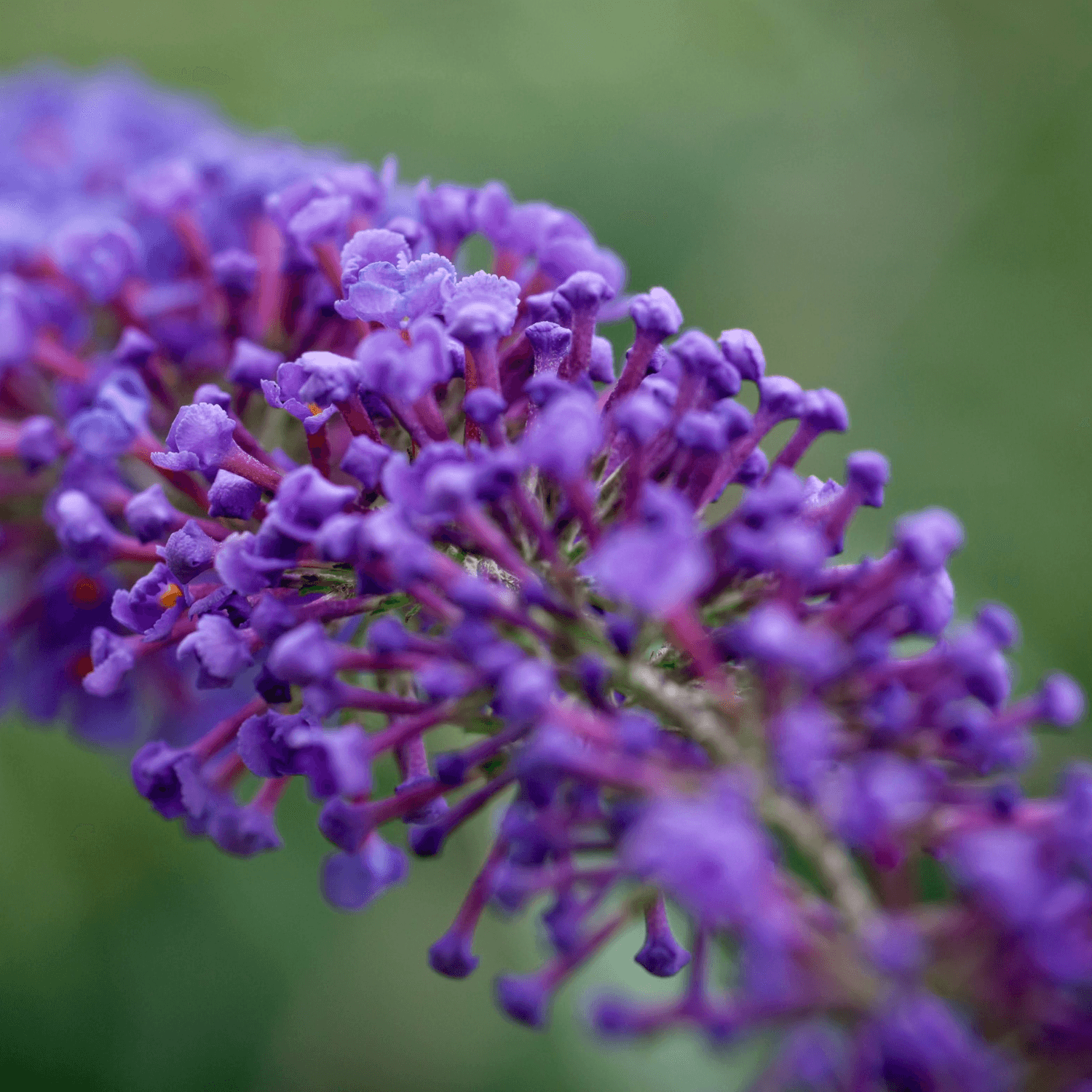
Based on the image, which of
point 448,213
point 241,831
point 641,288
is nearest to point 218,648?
point 241,831

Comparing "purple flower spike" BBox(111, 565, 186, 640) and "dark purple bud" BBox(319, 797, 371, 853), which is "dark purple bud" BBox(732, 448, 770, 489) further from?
"purple flower spike" BBox(111, 565, 186, 640)

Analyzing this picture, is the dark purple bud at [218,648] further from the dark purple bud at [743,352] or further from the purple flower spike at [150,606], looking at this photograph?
the dark purple bud at [743,352]

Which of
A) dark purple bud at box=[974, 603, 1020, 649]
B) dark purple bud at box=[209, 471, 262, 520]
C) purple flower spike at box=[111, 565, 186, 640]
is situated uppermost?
dark purple bud at box=[974, 603, 1020, 649]

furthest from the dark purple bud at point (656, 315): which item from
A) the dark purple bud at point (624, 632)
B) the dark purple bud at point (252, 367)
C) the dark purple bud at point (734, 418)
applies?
the dark purple bud at point (252, 367)

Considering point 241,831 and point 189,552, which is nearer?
point 189,552

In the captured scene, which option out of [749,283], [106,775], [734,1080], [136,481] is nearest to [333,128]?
[749,283]

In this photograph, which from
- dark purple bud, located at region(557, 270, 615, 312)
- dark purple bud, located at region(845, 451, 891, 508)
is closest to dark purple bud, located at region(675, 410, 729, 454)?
dark purple bud, located at region(845, 451, 891, 508)

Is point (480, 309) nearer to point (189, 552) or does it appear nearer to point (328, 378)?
point (328, 378)
